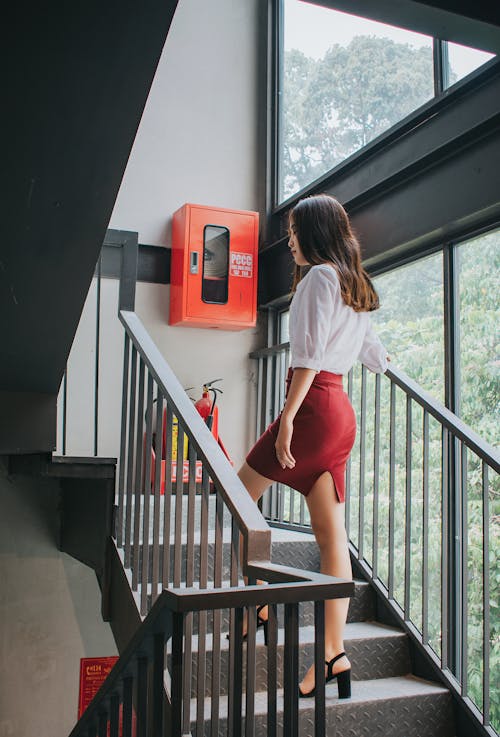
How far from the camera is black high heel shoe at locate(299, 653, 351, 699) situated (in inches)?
89.6

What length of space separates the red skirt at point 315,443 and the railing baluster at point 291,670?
2.82ft

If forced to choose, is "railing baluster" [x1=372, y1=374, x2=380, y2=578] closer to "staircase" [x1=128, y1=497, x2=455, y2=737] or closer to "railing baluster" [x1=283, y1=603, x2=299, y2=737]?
"staircase" [x1=128, y1=497, x2=455, y2=737]

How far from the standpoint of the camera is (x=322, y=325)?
2.19 m

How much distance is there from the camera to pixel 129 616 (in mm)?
2514

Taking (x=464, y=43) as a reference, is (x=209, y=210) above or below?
above

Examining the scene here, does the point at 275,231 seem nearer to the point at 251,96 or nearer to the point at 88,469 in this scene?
the point at 251,96

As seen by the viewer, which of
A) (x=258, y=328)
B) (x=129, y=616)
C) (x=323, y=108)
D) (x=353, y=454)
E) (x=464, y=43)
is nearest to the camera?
(x=464, y=43)

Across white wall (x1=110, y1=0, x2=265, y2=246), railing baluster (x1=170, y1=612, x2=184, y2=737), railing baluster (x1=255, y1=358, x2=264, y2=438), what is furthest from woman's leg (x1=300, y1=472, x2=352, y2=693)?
white wall (x1=110, y1=0, x2=265, y2=246)

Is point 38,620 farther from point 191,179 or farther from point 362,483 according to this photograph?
point 191,179

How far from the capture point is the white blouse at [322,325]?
2178 mm

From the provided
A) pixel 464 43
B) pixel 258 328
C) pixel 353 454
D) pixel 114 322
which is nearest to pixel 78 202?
pixel 464 43

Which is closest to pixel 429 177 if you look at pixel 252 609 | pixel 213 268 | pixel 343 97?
pixel 343 97

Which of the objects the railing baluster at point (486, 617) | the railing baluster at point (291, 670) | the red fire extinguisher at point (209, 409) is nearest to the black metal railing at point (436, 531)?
the railing baluster at point (486, 617)

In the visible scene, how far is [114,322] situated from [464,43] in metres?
3.28
